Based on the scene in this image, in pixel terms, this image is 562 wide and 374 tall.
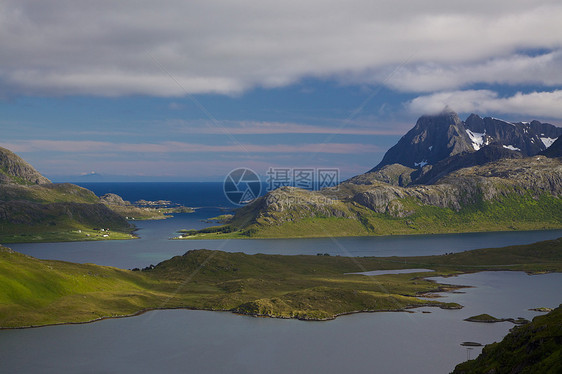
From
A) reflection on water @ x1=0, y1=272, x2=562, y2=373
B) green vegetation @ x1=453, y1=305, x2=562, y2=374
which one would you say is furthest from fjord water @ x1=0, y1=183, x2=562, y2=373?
green vegetation @ x1=453, y1=305, x2=562, y2=374

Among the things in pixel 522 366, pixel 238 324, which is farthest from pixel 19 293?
pixel 522 366

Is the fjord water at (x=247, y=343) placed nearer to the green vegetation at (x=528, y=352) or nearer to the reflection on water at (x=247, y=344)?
the reflection on water at (x=247, y=344)

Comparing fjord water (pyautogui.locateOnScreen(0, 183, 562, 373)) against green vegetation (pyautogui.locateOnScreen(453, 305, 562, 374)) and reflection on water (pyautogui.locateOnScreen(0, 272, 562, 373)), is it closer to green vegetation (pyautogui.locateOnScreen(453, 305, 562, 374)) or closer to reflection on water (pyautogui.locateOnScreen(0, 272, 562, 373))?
reflection on water (pyautogui.locateOnScreen(0, 272, 562, 373))

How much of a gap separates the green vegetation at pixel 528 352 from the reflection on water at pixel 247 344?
25.3 m

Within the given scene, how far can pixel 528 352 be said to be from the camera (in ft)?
279

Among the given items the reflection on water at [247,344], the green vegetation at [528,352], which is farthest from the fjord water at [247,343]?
the green vegetation at [528,352]

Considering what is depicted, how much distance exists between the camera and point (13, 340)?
→ 134 m

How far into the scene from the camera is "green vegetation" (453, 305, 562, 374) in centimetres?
7700

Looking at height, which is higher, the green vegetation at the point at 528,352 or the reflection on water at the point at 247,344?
the green vegetation at the point at 528,352

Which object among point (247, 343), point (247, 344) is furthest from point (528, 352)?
point (247, 343)

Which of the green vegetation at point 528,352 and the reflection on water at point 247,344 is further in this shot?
the reflection on water at point 247,344

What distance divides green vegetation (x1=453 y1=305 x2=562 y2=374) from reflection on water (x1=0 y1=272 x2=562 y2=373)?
2531 centimetres

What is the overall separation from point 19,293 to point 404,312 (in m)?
131

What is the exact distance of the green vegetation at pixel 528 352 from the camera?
77.0 metres
